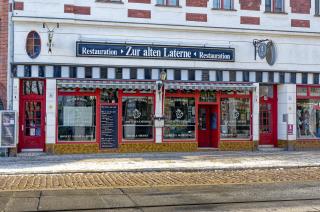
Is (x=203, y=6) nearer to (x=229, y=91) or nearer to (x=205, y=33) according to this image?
(x=205, y=33)

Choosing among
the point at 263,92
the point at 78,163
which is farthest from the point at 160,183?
the point at 263,92

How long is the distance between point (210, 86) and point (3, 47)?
30.4ft

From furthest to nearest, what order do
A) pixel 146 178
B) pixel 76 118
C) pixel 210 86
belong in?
pixel 210 86, pixel 76 118, pixel 146 178

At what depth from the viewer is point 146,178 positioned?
15469mm

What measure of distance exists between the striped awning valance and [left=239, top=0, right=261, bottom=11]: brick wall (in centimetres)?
366

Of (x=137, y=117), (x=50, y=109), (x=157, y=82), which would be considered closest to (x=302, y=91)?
(x=157, y=82)

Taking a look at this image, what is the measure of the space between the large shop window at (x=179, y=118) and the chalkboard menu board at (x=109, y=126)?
7.65 feet

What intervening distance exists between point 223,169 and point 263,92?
343 inches

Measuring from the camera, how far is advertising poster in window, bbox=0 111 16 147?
21141 mm

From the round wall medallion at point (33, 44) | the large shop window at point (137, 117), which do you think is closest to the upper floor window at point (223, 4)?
the large shop window at point (137, 117)

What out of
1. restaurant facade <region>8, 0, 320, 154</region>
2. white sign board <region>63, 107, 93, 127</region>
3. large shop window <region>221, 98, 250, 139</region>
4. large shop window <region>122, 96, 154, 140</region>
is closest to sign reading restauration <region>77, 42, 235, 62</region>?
restaurant facade <region>8, 0, 320, 154</region>

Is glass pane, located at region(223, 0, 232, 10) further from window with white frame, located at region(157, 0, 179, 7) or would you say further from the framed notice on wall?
the framed notice on wall

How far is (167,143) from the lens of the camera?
23656 millimetres

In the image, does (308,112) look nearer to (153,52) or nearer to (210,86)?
(210,86)
